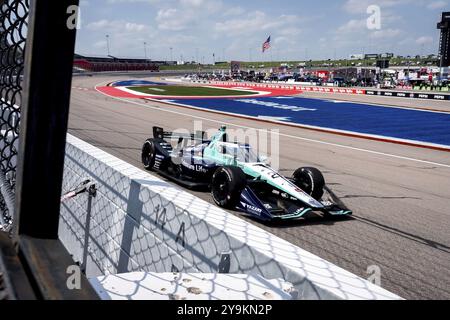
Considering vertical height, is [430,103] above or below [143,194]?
above

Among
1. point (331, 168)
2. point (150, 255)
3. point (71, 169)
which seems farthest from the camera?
point (331, 168)

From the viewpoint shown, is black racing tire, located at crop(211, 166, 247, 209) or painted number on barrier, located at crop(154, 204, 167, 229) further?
black racing tire, located at crop(211, 166, 247, 209)

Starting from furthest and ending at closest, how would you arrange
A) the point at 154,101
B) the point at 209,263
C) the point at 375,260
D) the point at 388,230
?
the point at 154,101 → the point at 388,230 → the point at 375,260 → the point at 209,263

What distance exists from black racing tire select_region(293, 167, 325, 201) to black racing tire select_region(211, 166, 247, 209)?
43.5 inches

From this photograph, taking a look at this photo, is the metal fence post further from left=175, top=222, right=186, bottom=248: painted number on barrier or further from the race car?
the race car

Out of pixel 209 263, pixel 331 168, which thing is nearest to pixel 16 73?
pixel 209 263

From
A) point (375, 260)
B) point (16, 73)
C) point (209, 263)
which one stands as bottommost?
point (375, 260)

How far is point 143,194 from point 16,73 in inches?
68.3

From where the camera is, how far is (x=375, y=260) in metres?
4.51

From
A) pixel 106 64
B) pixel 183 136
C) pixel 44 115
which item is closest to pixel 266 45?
pixel 183 136

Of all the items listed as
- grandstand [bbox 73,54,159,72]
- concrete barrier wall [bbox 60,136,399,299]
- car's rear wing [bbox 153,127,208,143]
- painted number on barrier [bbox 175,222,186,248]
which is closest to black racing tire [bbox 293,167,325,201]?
car's rear wing [bbox 153,127,208,143]

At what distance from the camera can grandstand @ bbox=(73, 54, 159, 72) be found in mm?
91375
